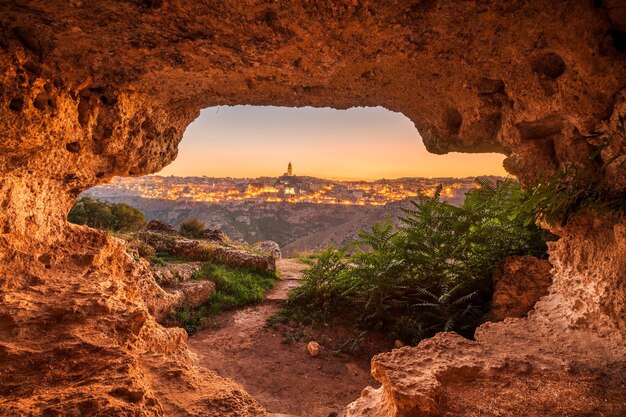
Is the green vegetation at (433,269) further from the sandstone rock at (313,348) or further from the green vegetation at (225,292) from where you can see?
the green vegetation at (225,292)

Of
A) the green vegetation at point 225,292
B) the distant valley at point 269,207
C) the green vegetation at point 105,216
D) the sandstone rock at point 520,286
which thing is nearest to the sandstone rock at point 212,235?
the green vegetation at point 105,216

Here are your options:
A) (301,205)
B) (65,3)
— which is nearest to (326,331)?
(65,3)

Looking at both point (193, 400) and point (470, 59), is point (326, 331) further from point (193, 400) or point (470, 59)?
point (470, 59)

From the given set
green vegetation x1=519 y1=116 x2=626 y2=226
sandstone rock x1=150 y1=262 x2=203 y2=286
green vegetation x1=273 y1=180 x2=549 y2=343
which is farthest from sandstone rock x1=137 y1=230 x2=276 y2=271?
green vegetation x1=519 y1=116 x2=626 y2=226

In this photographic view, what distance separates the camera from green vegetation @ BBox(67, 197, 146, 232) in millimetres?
13008

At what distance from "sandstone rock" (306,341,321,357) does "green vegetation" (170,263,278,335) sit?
2.27 meters

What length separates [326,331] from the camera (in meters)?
5.64

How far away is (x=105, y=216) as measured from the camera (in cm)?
1407

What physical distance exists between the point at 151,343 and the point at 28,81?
2199 mm

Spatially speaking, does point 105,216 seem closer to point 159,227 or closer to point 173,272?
point 159,227

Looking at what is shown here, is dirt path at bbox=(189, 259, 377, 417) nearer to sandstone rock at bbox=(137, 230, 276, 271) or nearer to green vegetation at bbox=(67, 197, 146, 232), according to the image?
sandstone rock at bbox=(137, 230, 276, 271)

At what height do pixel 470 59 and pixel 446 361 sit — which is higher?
pixel 470 59

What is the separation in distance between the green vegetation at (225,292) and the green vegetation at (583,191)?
5.71m

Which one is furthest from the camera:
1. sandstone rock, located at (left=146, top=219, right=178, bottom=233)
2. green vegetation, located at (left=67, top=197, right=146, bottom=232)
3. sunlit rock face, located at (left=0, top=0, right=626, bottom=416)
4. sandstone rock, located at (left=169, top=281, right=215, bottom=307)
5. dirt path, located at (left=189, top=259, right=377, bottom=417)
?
green vegetation, located at (left=67, top=197, right=146, bottom=232)
